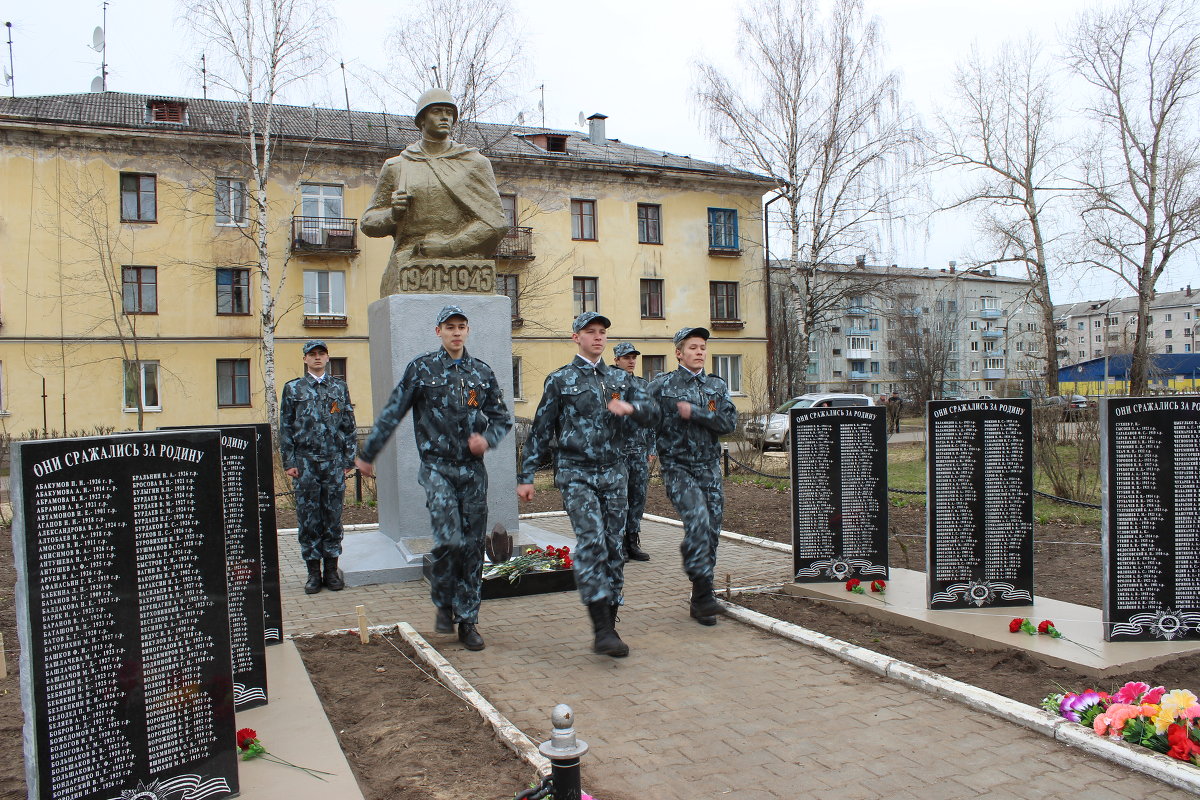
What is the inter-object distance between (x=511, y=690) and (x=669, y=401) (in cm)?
224

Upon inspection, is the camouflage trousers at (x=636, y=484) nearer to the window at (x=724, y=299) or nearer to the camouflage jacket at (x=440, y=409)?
the camouflage jacket at (x=440, y=409)

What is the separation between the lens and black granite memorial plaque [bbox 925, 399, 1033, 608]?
5766 mm

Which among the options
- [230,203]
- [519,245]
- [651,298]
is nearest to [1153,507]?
[230,203]

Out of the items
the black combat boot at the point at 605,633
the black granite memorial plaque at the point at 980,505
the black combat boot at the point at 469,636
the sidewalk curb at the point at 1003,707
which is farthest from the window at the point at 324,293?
the sidewalk curb at the point at 1003,707

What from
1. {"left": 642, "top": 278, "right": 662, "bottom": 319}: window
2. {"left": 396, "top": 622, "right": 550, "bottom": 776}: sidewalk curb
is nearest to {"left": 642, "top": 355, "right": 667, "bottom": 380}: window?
{"left": 642, "top": 278, "right": 662, "bottom": 319}: window

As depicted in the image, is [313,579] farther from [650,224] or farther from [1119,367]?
[1119,367]

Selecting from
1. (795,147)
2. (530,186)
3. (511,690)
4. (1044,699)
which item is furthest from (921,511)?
(530,186)

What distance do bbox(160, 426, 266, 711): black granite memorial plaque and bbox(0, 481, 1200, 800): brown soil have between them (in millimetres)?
410

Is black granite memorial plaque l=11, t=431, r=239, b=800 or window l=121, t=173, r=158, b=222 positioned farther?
window l=121, t=173, r=158, b=222

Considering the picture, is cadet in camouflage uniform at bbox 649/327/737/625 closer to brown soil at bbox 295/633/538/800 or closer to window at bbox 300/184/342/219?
brown soil at bbox 295/633/538/800

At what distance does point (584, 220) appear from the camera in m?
32.6

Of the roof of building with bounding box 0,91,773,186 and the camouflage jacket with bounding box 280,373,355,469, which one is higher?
the roof of building with bounding box 0,91,773,186

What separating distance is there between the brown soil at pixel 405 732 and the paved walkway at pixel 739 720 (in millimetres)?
259

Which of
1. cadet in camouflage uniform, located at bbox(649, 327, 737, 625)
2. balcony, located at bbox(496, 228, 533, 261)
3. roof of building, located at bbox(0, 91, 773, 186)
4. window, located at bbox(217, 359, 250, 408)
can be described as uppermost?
roof of building, located at bbox(0, 91, 773, 186)
